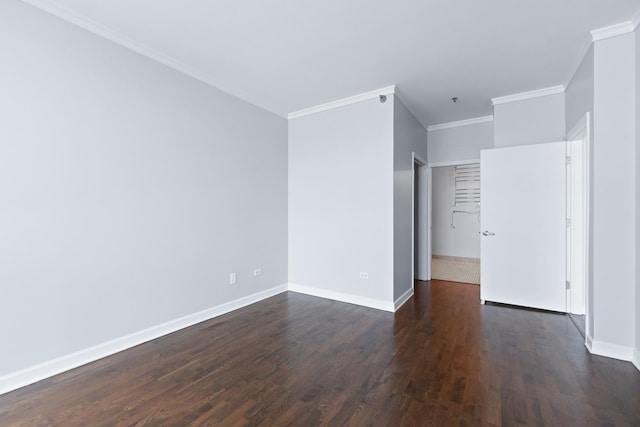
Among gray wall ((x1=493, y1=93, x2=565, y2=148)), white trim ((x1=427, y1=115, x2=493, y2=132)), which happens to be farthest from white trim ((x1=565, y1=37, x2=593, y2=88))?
white trim ((x1=427, y1=115, x2=493, y2=132))

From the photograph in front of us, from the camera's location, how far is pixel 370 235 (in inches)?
159

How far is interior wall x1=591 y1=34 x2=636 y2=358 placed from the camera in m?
2.53

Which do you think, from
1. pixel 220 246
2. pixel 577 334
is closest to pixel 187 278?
pixel 220 246

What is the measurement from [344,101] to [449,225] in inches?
197


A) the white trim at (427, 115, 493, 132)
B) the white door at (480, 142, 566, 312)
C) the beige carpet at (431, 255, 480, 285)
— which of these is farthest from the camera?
the beige carpet at (431, 255, 480, 285)

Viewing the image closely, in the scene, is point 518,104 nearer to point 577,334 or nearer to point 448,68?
point 448,68

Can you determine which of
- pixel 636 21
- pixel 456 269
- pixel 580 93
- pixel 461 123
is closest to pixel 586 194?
pixel 580 93

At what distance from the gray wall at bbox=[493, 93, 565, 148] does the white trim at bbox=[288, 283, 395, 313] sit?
267cm

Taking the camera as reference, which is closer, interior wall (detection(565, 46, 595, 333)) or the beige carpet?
interior wall (detection(565, 46, 595, 333))

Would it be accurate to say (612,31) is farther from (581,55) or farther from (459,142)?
(459,142)

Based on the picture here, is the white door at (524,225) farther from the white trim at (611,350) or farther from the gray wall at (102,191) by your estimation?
the gray wall at (102,191)

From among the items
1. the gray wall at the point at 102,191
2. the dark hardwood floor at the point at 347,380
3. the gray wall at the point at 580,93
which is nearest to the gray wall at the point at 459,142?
the gray wall at the point at 580,93

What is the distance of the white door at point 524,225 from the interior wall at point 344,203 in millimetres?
1417

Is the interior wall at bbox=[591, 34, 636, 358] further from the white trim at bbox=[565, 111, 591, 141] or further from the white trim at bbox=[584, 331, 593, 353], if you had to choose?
the white trim at bbox=[565, 111, 591, 141]
